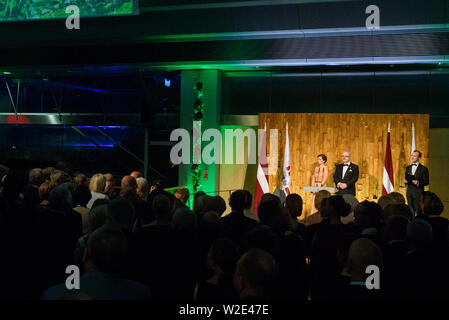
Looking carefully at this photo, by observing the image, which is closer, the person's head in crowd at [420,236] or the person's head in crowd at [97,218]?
the person's head in crowd at [420,236]

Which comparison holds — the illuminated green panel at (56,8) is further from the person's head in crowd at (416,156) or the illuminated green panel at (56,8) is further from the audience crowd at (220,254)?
the person's head in crowd at (416,156)

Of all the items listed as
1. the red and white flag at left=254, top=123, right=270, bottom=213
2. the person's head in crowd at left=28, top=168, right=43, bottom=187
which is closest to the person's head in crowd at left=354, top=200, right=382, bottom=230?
the person's head in crowd at left=28, top=168, right=43, bottom=187

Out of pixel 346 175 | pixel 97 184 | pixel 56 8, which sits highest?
pixel 56 8

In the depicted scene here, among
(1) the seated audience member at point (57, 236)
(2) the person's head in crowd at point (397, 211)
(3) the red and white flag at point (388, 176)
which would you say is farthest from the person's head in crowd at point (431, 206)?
(3) the red and white flag at point (388, 176)

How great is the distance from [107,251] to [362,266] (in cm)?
152

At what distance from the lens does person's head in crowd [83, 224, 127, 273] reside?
8.15 ft

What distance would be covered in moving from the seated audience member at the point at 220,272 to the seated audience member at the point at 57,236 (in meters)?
1.40

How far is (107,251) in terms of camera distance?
2.48m

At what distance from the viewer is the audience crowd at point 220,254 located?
249 cm

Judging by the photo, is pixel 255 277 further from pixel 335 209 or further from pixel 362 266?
pixel 335 209

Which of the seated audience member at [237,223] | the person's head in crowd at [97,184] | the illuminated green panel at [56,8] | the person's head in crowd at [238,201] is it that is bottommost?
the seated audience member at [237,223]

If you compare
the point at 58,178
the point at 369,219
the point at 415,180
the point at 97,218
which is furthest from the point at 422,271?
the point at 415,180
